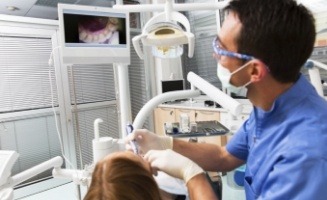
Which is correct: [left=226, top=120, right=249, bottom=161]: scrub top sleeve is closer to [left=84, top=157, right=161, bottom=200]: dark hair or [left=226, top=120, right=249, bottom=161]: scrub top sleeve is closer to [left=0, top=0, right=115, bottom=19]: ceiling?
[left=84, top=157, right=161, bottom=200]: dark hair

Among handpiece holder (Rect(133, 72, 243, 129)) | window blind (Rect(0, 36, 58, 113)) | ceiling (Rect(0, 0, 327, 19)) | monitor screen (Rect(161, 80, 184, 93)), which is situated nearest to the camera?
handpiece holder (Rect(133, 72, 243, 129))

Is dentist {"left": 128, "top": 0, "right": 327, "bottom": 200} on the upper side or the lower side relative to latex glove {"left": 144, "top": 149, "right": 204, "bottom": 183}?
upper

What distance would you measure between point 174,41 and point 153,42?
8cm

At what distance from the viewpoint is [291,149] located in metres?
0.76

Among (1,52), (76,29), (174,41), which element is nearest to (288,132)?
(174,41)

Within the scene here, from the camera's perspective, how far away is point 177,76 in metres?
3.54

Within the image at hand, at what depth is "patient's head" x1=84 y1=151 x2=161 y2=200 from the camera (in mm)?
599

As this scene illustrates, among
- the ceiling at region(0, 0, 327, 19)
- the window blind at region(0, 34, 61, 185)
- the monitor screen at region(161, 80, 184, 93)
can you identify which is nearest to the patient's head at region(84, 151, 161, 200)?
the window blind at region(0, 34, 61, 185)

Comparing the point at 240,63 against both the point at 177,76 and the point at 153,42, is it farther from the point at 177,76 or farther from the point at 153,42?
the point at 177,76

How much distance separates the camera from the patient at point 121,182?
0.60m

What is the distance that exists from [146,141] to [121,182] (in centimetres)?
53

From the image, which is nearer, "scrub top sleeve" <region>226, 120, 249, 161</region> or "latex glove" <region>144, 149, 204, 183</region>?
"latex glove" <region>144, 149, 204, 183</region>

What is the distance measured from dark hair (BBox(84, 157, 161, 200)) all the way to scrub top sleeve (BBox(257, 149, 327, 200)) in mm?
331

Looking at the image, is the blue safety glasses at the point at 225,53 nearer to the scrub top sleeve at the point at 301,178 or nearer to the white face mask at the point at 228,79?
the white face mask at the point at 228,79
